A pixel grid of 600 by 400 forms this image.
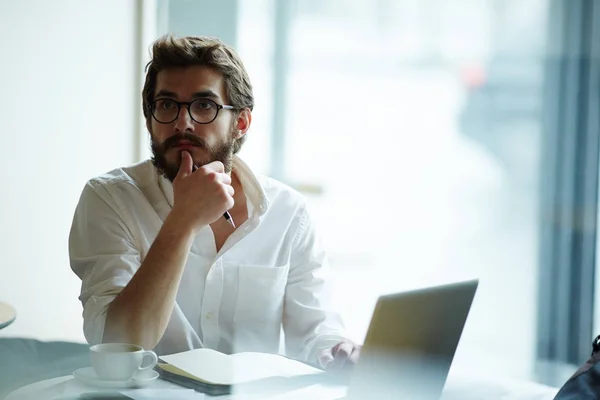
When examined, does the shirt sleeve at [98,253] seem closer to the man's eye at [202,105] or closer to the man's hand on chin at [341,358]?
the man's eye at [202,105]

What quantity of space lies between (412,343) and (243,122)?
2.19 feet

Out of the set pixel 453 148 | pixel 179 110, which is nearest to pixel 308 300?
pixel 179 110

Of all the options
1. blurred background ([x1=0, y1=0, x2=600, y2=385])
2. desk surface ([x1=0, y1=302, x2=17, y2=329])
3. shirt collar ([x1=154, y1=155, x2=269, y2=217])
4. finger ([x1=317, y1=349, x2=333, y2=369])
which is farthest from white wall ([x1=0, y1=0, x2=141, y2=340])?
blurred background ([x1=0, y1=0, x2=600, y2=385])

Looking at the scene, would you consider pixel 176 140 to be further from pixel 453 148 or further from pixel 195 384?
pixel 453 148

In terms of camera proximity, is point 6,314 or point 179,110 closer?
point 6,314

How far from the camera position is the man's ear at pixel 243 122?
1.30 meters

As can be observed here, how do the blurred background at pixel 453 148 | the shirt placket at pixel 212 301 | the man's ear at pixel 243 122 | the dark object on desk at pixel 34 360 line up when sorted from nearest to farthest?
the dark object on desk at pixel 34 360, the shirt placket at pixel 212 301, the man's ear at pixel 243 122, the blurred background at pixel 453 148

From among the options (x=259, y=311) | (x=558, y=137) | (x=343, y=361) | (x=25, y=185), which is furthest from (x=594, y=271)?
(x=25, y=185)

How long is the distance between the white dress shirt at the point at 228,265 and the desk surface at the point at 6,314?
0.15m

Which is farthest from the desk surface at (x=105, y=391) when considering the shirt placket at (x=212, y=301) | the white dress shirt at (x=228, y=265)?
the shirt placket at (x=212, y=301)

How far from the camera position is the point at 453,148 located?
88.7 inches

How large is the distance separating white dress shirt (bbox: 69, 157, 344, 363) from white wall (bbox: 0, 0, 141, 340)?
0.05m

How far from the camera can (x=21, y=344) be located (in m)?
0.88

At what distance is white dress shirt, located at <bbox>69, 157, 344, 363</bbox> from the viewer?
1.06 meters
